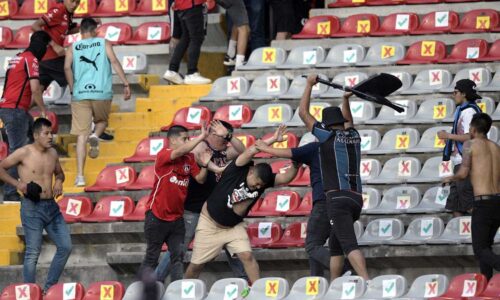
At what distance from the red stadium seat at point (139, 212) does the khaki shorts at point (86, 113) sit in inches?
42.5

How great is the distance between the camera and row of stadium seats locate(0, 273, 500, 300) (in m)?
11.4

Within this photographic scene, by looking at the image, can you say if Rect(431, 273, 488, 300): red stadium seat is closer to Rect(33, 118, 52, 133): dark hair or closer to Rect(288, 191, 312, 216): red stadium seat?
Rect(288, 191, 312, 216): red stadium seat

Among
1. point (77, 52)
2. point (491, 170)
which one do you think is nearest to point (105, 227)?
point (77, 52)

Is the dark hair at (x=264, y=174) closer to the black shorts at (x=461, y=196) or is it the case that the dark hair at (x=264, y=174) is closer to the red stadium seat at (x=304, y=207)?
the red stadium seat at (x=304, y=207)

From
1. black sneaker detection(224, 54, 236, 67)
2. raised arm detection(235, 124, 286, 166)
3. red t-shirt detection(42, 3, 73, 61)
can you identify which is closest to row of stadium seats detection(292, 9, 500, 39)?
black sneaker detection(224, 54, 236, 67)

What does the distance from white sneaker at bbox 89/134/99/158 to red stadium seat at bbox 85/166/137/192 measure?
1.86ft

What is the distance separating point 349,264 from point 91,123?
11.7 ft

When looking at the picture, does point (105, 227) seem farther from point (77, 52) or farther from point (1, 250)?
point (77, 52)

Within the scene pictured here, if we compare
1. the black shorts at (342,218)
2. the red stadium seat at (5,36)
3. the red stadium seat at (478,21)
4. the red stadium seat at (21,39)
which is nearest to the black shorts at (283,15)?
the red stadium seat at (478,21)

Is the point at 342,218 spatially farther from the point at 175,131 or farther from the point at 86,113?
the point at 86,113

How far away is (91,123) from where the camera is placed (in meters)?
14.8

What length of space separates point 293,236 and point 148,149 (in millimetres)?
2170

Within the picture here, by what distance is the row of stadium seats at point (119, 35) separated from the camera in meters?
16.8

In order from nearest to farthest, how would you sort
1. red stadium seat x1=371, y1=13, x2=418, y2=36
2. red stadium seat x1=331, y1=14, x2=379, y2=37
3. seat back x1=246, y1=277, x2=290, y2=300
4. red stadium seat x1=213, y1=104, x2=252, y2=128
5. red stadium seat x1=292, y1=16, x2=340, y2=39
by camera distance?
seat back x1=246, y1=277, x2=290, y2=300 → red stadium seat x1=213, y1=104, x2=252, y2=128 → red stadium seat x1=371, y1=13, x2=418, y2=36 → red stadium seat x1=331, y1=14, x2=379, y2=37 → red stadium seat x1=292, y1=16, x2=340, y2=39
